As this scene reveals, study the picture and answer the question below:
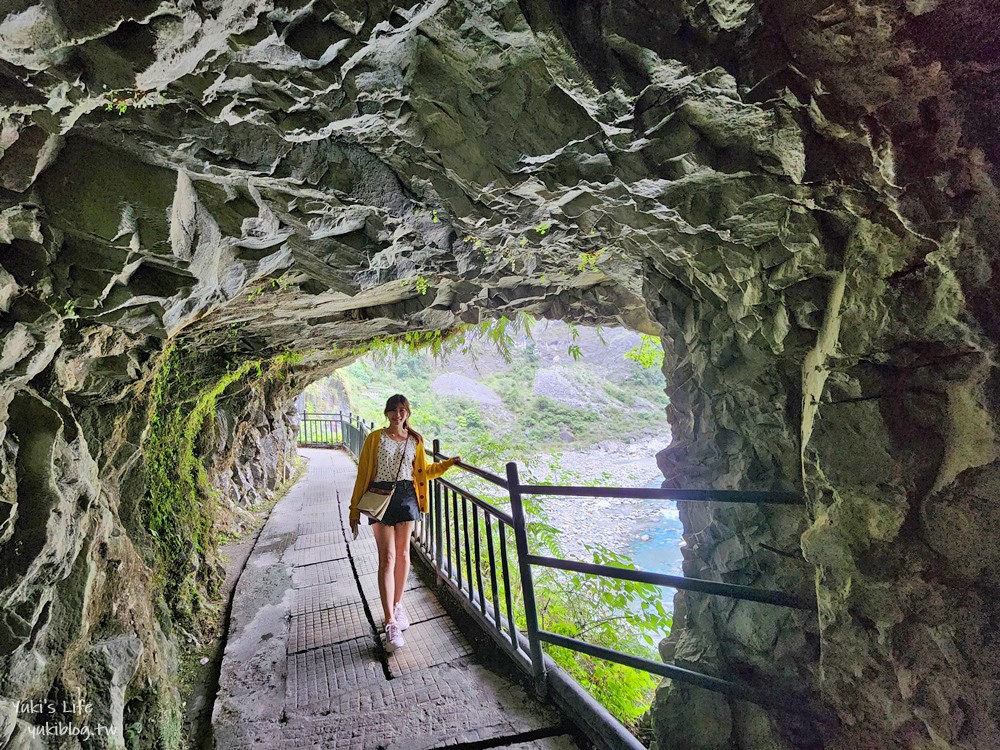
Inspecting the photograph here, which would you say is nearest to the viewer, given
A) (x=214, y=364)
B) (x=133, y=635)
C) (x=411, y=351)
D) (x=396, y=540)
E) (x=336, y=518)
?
(x=133, y=635)

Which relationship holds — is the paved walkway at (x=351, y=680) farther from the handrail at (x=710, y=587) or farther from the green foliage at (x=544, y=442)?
the green foliage at (x=544, y=442)

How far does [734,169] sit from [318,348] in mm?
5812

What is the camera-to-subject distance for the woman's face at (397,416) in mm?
3498

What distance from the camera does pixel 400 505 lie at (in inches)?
132

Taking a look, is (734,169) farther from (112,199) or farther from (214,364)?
(214,364)

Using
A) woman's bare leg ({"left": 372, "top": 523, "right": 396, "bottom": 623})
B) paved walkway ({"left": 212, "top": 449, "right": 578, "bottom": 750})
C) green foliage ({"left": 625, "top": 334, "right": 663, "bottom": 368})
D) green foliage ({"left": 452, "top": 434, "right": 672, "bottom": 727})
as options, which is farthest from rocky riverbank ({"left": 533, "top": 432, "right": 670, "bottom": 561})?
woman's bare leg ({"left": 372, "top": 523, "right": 396, "bottom": 623})

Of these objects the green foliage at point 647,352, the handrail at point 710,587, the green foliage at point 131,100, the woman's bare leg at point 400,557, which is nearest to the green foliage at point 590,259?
the green foliage at point 647,352

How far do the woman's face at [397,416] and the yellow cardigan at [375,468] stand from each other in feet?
0.41

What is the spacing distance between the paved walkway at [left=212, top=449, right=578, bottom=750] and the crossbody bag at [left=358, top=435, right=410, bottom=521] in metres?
0.95

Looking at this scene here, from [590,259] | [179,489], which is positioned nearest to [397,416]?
[590,259]

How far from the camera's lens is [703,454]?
2.75 metres

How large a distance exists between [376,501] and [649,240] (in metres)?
2.48

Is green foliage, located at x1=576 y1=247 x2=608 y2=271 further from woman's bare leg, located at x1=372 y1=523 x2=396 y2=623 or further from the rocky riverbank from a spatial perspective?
the rocky riverbank

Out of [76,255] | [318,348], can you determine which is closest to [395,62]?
[76,255]
